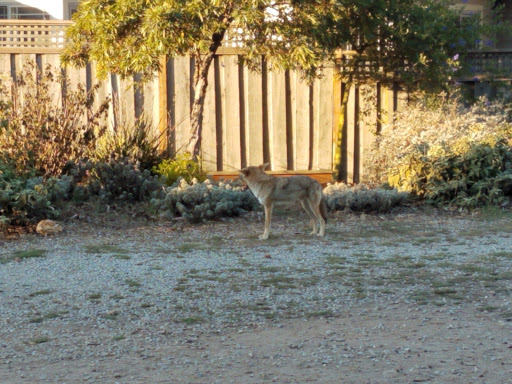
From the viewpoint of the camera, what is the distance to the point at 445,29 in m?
13.5

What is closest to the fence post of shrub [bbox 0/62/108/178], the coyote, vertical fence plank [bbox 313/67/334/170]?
shrub [bbox 0/62/108/178]

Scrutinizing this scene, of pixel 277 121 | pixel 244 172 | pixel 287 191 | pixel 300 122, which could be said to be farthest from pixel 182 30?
pixel 300 122

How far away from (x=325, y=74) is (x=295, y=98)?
0.69 meters

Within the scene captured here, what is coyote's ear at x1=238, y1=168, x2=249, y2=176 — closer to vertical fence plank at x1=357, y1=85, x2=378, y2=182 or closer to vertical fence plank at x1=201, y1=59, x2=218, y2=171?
vertical fence plank at x1=201, y1=59, x2=218, y2=171

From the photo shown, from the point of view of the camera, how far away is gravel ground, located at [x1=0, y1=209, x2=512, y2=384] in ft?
16.6

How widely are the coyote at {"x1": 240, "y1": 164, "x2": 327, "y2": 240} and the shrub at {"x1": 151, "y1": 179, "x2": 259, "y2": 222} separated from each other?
35.4 inches

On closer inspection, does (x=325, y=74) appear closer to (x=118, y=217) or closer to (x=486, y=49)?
(x=486, y=49)

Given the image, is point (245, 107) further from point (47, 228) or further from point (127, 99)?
point (47, 228)

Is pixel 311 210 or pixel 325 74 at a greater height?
pixel 325 74

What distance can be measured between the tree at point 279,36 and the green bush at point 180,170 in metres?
0.50

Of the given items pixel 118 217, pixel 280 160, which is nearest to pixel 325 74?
pixel 280 160

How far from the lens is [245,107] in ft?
45.9

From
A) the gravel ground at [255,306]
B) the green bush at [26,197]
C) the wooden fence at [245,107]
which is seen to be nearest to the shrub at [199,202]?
the gravel ground at [255,306]

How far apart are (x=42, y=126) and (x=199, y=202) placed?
8.96ft
